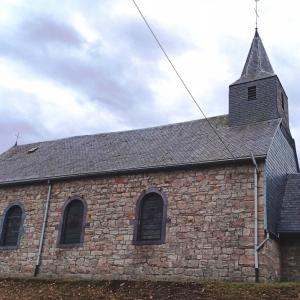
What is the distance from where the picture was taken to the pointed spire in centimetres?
1882

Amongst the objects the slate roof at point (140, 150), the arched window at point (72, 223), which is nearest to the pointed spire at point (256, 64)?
the slate roof at point (140, 150)

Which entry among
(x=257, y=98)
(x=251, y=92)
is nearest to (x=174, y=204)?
(x=257, y=98)

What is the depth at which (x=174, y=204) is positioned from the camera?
1440 cm

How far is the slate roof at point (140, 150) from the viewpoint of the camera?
49.9 ft

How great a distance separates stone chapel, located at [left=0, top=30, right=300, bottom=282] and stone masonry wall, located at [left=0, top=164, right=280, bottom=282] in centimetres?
3

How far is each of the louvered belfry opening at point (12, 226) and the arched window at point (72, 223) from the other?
2.17 meters

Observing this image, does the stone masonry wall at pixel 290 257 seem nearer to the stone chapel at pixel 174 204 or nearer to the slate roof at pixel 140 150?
the stone chapel at pixel 174 204

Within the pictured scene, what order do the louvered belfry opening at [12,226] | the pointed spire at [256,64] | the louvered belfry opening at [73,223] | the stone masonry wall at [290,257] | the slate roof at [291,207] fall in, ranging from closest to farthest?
the stone masonry wall at [290,257]
the slate roof at [291,207]
the louvered belfry opening at [73,223]
the louvered belfry opening at [12,226]
the pointed spire at [256,64]

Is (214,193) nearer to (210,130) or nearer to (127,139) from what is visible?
(210,130)

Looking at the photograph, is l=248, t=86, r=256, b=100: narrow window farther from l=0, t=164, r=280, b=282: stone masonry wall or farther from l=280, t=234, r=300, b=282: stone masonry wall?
l=280, t=234, r=300, b=282: stone masonry wall

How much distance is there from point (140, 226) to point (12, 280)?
4.73 metres

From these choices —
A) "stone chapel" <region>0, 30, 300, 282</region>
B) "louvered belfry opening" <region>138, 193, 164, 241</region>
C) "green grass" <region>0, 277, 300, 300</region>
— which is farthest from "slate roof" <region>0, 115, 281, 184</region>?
"green grass" <region>0, 277, 300, 300</region>

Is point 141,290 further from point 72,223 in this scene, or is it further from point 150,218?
point 72,223

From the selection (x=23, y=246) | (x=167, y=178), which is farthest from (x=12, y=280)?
(x=167, y=178)
